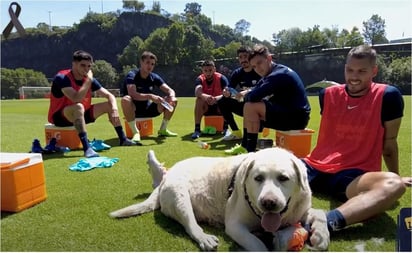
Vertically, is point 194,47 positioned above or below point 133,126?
above

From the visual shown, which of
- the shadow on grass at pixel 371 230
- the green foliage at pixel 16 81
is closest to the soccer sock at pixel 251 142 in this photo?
the shadow on grass at pixel 371 230

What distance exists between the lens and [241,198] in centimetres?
339

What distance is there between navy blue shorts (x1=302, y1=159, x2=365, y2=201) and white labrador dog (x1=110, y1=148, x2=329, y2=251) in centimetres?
80

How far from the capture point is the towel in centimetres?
604

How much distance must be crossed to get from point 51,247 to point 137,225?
2.67ft

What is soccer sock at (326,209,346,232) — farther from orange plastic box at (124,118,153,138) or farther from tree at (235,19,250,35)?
tree at (235,19,250,35)

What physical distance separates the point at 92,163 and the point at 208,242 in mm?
3618

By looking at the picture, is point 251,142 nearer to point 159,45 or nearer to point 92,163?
point 92,163

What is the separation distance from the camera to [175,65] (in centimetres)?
11388

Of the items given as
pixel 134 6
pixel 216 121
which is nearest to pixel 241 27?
pixel 134 6

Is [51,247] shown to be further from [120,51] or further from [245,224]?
[120,51]

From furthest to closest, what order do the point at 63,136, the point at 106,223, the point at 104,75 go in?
1. the point at 104,75
2. the point at 63,136
3. the point at 106,223

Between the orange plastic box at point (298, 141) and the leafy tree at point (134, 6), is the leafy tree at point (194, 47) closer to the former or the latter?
the leafy tree at point (134, 6)

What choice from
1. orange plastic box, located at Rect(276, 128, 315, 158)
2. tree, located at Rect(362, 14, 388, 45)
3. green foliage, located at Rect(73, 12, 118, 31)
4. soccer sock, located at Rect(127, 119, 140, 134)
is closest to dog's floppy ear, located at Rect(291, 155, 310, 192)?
orange plastic box, located at Rect(276, 128, 315, 158)
